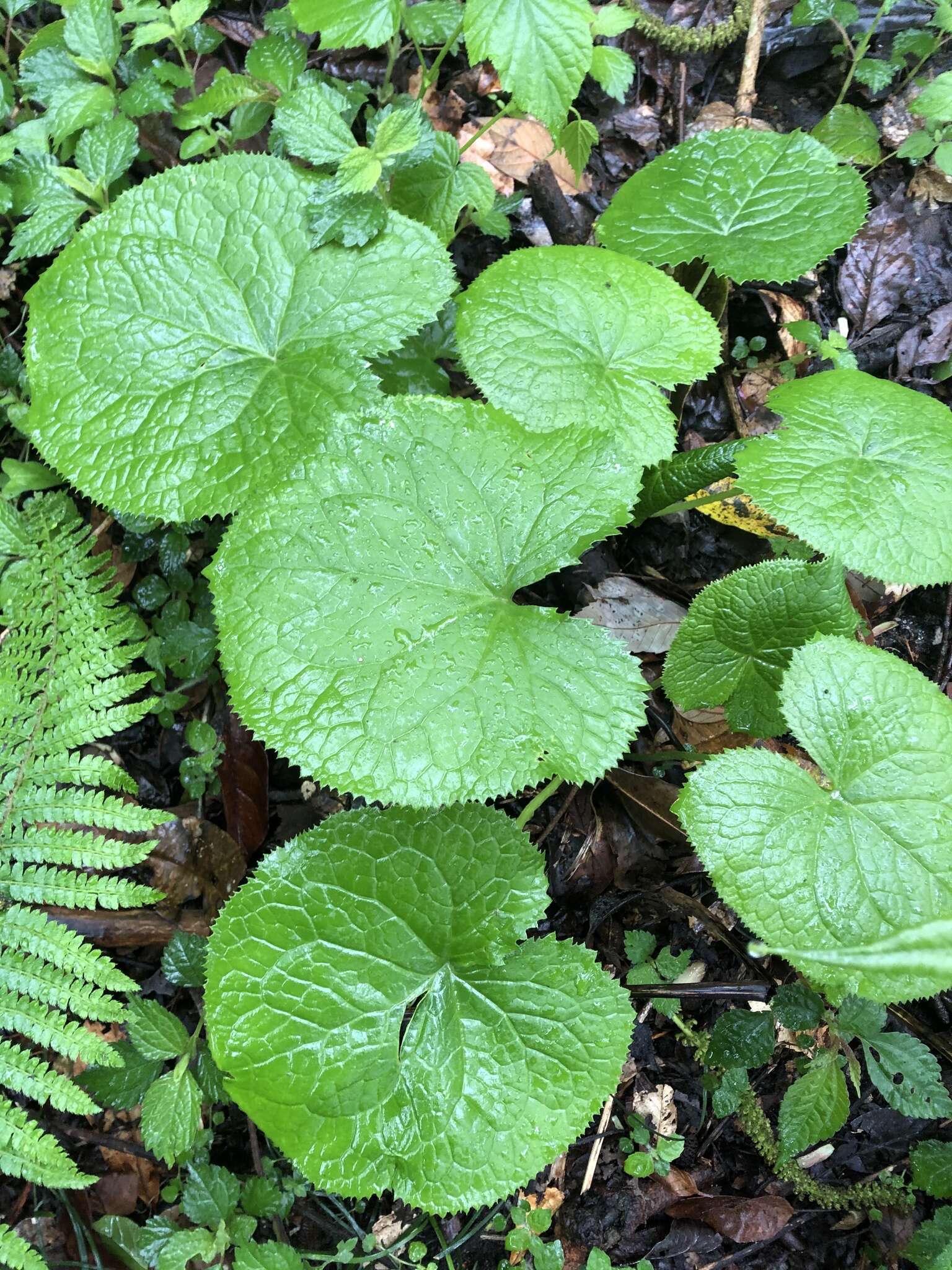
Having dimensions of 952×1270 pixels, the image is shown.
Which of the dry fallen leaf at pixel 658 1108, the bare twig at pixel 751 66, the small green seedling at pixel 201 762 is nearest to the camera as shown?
the dry fallen leaf at pixel 658 1108

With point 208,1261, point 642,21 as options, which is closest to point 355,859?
point 208,1261

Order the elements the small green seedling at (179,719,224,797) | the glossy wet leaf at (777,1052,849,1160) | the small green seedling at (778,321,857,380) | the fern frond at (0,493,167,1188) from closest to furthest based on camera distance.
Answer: the fern frond at (0,493,167,1188) → the glossy wet leaf at (777,1052,849,1160) → the small green seedling at (179,719,224,797) → the small green seedling at (778,321,857,380)

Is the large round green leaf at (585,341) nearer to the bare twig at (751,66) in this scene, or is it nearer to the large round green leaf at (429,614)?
the large round green leaf at (429,614)

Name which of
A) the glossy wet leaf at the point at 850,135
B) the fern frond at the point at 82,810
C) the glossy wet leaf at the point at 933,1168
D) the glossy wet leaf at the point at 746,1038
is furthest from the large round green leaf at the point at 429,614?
the glossy wet leaf at the point at 850,135

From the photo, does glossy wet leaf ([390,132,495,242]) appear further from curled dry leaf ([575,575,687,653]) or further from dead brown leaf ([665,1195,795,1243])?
dead brown leaf ([665,1195,795,1243])

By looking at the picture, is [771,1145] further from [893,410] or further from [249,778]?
[893,410]

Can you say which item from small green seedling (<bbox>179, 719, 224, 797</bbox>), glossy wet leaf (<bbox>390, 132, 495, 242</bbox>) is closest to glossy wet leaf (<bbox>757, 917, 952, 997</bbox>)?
small green seedling (<bbox>179, 719, 224, 797</bbox>)
